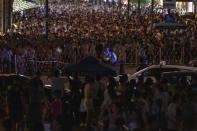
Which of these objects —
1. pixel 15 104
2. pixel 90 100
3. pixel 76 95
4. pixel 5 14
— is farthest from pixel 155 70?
pixel 5 14

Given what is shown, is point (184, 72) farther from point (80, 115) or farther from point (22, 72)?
point (22, 72)

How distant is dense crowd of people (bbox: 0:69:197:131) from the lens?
1162 centimetres

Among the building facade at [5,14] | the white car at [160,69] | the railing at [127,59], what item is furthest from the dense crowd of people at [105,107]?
the building facade at [5,14]

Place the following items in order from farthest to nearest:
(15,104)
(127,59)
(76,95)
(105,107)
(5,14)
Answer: (5,14) < (127,59) < (76,95) < (15,104) < (105,107)

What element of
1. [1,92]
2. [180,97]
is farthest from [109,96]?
[1,92]

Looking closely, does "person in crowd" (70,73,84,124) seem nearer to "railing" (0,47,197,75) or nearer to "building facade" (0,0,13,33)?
"railing" (0,47,197,75)

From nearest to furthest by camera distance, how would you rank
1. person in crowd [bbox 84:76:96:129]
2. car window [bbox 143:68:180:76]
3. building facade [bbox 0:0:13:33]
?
1. person in crowd [bbox 84:76:96:129]
2. car window [bbox 143:68:180:76]
3. building facade [bbox 0:0:13:33]

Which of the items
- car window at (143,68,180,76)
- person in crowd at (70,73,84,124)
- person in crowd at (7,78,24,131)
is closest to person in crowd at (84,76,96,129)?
person in crowd at (70,73,84,124)

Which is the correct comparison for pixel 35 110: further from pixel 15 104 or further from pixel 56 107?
pixel 15 104

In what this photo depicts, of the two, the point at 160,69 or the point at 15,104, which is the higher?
the point at 160,69

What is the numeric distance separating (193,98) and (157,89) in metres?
0.99

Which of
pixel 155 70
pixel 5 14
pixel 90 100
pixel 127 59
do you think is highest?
pixel 5 14

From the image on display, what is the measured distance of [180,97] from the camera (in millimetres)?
11672

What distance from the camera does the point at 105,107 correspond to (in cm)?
1227
